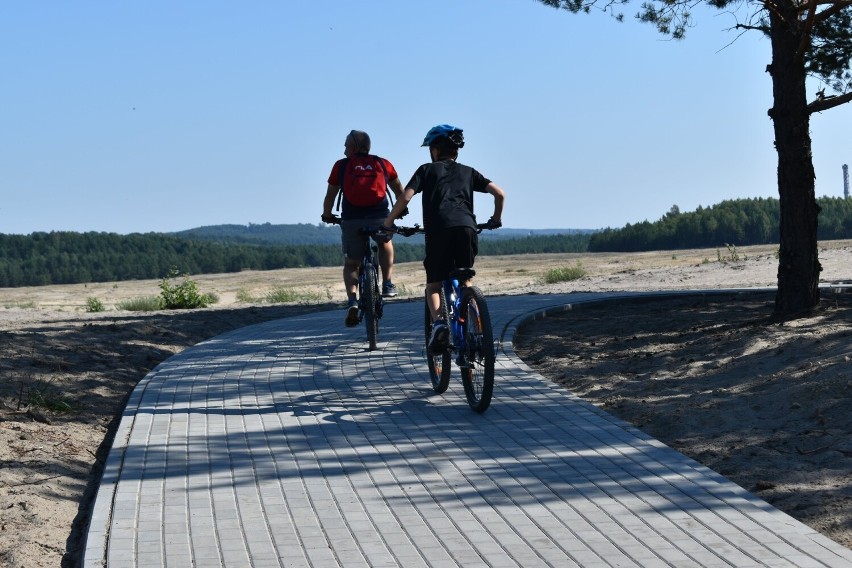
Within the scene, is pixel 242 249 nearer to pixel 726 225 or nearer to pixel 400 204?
pixel 726 225

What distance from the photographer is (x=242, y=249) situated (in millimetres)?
89312

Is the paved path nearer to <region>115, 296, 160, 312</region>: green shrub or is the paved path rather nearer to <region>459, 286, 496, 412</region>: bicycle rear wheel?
<region>459, 286, 496, 412</region>: bicycle rear wheel

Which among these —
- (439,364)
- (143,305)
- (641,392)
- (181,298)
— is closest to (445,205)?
(439,364)

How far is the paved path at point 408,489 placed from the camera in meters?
4.81

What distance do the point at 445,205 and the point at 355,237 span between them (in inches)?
136

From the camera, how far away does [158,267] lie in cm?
8056

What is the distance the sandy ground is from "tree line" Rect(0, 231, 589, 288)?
61.7 meters

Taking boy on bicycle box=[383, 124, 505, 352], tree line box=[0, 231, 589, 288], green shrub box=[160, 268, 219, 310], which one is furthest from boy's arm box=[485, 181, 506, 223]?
tree line box=[0, 231, 589, 288]

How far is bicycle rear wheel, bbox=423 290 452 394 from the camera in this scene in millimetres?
8477

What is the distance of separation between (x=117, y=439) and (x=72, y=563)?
2308mm

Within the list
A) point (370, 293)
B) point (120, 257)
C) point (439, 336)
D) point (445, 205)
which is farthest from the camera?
point (120, 257)

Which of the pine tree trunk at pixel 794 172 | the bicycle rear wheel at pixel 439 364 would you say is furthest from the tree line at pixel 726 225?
the bicycle rear wheel at pixel 439 364

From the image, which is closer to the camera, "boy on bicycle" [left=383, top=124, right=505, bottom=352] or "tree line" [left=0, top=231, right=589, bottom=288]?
"boy on bicycle" [left=383, top=124, right=505, bottom=352]

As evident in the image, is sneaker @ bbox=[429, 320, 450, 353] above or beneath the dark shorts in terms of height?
beneath
